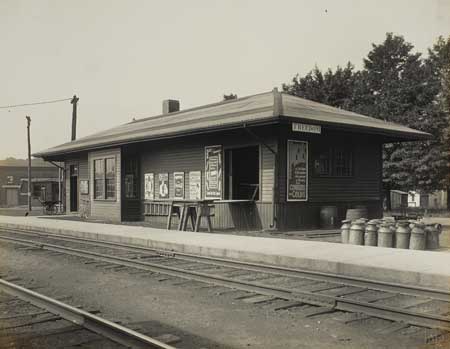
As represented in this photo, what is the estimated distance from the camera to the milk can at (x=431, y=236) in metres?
11.8

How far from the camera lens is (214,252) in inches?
461

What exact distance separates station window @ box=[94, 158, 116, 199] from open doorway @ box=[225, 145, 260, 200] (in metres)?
5.57

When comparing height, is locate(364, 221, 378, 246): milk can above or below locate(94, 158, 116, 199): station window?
below

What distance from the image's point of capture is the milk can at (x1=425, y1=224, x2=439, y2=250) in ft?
38.6

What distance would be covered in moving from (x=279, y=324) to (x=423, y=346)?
150 cm

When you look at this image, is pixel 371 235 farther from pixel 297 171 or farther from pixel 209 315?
pixel 209 315

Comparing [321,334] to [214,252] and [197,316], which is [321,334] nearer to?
[197,316]

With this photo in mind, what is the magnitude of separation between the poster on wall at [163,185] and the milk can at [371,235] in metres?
9.75

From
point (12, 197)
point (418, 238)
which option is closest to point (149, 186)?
point (418, 238)

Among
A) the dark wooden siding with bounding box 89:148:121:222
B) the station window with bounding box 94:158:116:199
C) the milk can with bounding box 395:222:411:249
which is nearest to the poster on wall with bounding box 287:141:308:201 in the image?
the milk can with bounding box 395:222:411:249

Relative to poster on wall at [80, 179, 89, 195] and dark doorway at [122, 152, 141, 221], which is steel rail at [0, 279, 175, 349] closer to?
dark doorway at [122, 152, 141, 221]

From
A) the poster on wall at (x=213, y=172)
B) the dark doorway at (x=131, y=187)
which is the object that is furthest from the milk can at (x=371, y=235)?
the dark doorway at (x=131, y=187)

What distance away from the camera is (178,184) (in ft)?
65.0

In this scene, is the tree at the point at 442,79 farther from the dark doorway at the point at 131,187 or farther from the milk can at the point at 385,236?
the milk can at the point at 385,236
